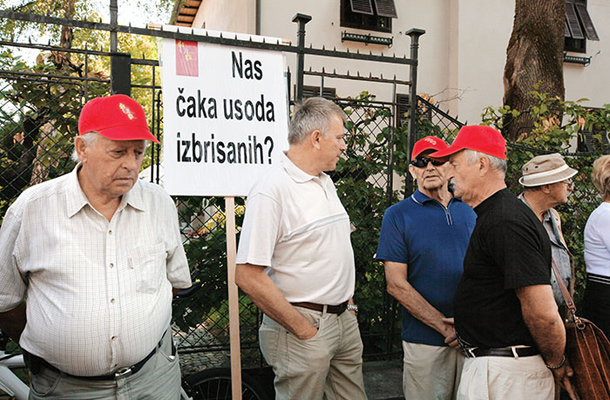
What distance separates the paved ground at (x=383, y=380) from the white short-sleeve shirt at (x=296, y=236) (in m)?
1.67

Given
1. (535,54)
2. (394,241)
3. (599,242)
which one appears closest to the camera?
(394,241)

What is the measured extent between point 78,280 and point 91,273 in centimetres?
5

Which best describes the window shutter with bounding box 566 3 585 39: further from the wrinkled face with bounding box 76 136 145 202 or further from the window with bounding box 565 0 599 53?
the wrinkled face with bounding box 76 136 145 202

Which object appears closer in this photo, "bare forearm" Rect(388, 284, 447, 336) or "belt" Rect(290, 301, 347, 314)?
"belt" Rect(290, 301, 347, 314)

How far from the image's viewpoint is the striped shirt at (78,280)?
1989mm

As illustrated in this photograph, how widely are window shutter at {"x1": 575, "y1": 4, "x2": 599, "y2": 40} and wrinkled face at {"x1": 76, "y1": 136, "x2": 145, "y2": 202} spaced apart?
14026 millimetres

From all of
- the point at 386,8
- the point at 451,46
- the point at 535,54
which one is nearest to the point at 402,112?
the point at 535,54

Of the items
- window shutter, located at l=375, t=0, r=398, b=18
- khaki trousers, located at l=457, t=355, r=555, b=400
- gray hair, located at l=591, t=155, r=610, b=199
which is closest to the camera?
khaki trousers, located at l=457, t=355, r=555, b=400

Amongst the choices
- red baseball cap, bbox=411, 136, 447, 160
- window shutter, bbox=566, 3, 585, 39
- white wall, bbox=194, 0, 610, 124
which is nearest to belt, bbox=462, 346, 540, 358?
red baseball cap, bbox=411, 136, 447, 160

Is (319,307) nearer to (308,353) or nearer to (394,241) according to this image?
(308,353)

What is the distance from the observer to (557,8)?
6891mm

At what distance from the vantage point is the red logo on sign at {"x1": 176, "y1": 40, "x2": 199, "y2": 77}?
3207 millimetres

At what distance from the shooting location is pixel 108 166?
209 cm

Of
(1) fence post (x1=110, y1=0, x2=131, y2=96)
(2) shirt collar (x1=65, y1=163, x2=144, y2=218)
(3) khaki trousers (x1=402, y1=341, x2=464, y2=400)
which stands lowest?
(3) khaki trousers (x1=402, y1=341, x2=464, y2=400)
